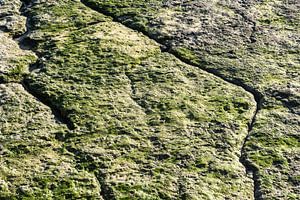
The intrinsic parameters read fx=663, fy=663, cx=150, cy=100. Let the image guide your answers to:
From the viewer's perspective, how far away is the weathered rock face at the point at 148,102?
230 cm

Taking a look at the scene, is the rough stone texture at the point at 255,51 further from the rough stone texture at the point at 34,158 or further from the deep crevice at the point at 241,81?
the rough stone texture at the point at 34,158

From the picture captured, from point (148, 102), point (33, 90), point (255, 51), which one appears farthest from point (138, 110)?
point (255, 51)

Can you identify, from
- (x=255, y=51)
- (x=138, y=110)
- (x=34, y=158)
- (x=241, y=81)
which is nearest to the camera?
(x=34, y=158)

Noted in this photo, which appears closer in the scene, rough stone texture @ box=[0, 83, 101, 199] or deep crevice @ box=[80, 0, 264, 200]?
rough stone texture @ box=[0, 83, 101, 199]

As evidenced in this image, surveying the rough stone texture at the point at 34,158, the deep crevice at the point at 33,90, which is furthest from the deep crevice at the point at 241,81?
the rough stone texture at the point at 34,158

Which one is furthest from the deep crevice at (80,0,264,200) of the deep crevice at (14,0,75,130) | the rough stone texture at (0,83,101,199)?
the rough stone texture at (0,83,101,199)

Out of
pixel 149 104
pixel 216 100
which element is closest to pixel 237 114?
pixel 216 100

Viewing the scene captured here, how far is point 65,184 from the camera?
7.47ft

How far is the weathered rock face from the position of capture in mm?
2305

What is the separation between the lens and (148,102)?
8.70 ft

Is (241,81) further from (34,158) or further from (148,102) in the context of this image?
(34,158)

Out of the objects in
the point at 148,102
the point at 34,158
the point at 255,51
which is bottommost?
the point at 34,158

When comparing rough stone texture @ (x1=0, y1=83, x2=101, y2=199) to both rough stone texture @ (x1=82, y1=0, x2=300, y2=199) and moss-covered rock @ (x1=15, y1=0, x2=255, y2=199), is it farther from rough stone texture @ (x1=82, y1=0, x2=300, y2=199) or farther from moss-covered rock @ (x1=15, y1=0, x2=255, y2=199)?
rough stone texture @ (x1=82, y1=0, x2=300, y2=199)

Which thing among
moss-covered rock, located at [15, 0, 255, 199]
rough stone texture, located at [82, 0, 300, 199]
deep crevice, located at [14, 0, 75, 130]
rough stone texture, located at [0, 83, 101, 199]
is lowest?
rough stone texture, located at [0, 83, 101, 199]
